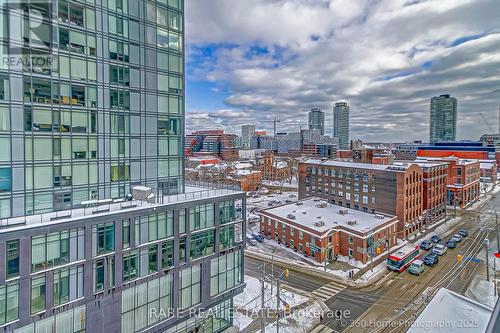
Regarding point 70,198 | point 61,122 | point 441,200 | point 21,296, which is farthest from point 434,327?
point 441,200

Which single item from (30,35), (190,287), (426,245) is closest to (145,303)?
(190,287)

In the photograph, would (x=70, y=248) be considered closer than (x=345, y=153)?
Yes

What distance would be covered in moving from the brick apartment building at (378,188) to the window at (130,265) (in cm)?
4647

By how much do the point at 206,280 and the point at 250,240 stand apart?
26.2 metres

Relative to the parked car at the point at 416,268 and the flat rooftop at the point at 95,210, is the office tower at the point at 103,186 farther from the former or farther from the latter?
the parked car at the point at 416,268

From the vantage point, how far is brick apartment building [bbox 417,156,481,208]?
263 feet

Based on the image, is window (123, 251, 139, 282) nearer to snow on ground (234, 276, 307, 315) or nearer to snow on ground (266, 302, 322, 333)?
snow on ground (266, 302, 322, 333)

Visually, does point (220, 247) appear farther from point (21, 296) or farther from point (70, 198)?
point (21, 296)

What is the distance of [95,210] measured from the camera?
2181cm

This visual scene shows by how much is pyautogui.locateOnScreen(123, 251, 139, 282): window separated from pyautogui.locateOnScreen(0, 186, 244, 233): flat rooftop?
3495 mm

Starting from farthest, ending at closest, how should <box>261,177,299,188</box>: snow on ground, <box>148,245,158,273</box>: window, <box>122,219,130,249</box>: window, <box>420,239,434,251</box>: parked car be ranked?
<box>261,177,299,188</box>: snow on ground, <box>420,239,434,251</box>: parked car, <box>148,245,158,273</box>: window, <box>122,219,130,249</box>: window

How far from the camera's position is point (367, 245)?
146 feet

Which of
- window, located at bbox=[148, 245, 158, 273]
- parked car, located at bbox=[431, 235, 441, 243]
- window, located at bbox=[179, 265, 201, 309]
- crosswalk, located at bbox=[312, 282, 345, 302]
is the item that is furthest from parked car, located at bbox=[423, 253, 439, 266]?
window, located at bbox=[148, 245, 158, 273]

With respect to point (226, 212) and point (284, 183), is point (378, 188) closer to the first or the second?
point (226, 212)
